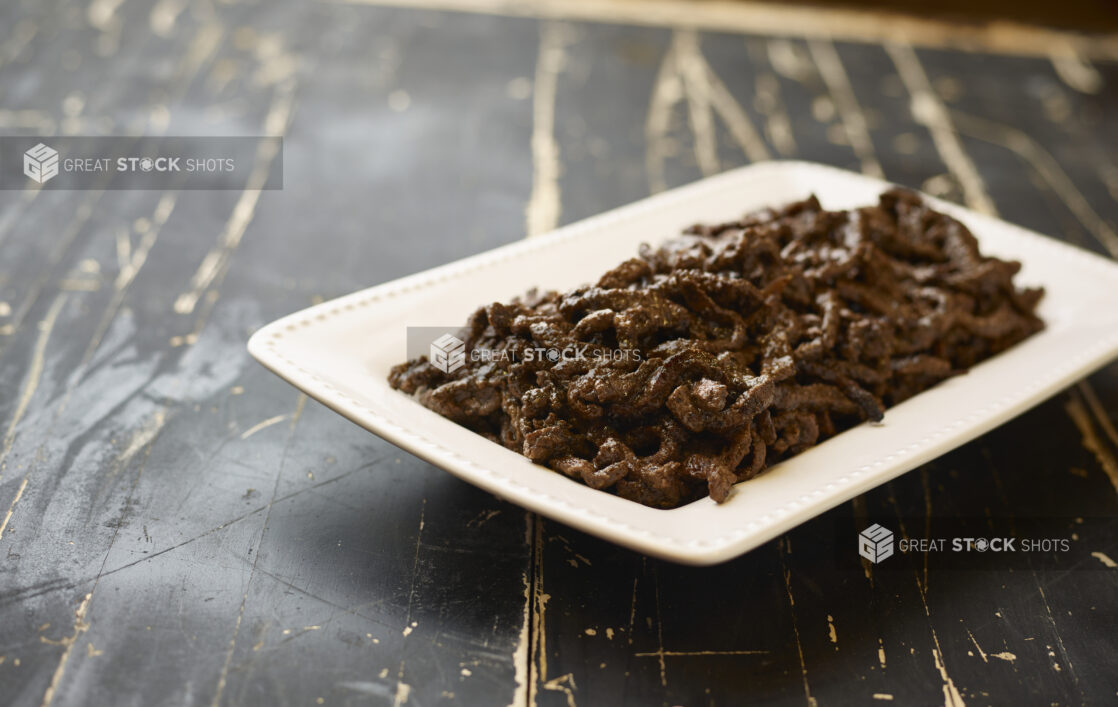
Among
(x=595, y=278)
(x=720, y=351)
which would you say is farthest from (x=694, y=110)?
(x=720, y=351)

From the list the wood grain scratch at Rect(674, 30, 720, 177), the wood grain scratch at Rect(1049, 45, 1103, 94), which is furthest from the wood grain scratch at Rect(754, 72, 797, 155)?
the wood grain scratch at Rect(1049, 45, 1103, 94)

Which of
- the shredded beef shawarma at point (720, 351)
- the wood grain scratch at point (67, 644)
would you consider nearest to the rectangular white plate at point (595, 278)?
the shredded beef shawarma at point (720, 351)

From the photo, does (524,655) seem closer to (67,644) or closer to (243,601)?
(243,601)

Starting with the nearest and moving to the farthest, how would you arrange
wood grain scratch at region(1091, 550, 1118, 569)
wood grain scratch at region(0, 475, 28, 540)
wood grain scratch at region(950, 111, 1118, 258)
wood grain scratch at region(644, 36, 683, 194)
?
wood grain scratch at region(0, 475, 28, 540) → wood grain scratch at region(1091, 550, 1118, 569) → wood grain scratch at region(950, 111, 1118, 258) → wood grain scratch at region(644, 36, 683, 194)

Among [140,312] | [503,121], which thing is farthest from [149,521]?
[503,121]

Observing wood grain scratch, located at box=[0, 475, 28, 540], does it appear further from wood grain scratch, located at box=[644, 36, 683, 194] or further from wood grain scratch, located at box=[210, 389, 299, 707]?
wood grain scratch, located at box=[644, 36, 683, 194]

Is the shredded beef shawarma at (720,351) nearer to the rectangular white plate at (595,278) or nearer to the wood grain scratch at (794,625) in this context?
the rectangular white plate at (595,278)

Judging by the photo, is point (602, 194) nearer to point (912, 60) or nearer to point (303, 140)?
point (303, 140)
